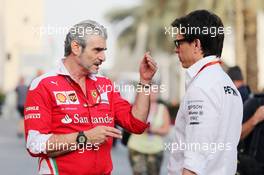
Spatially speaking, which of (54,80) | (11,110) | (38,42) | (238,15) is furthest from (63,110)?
(38,42)

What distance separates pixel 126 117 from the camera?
15.9 ft

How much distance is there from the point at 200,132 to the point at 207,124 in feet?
0.18

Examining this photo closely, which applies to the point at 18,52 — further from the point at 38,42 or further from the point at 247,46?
the point at 247,46

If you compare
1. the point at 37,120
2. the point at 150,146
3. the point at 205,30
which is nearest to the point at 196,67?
the point at 205,30

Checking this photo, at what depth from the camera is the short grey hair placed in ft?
15.0

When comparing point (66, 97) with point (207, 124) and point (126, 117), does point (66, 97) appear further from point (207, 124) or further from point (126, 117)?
point (207, 124)

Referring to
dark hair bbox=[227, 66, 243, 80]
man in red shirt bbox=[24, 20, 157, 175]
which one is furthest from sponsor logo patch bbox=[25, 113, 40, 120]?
dark hair bbox=[227, 66, 243, 80]

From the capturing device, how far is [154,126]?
960 centimetres

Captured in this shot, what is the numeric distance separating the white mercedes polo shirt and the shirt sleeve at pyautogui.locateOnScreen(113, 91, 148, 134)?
390 mm

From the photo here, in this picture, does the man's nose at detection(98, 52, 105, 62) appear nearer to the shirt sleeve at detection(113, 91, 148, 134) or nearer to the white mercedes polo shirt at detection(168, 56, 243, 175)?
the shirt sleeve at detection(113, 91, 148, 134)

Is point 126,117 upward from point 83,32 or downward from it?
downward

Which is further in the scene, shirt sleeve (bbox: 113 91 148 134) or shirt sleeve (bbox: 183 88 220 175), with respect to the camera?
shirt sleeve (bbox: 113 91 148 134)

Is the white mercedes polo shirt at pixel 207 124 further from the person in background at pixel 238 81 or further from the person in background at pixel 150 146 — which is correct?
the person in background at pixel 150 146

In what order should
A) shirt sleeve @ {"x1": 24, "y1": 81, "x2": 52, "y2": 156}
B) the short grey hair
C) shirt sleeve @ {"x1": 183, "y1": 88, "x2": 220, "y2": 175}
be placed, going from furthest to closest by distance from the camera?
the short grey hair, shirt sleeve @ {"x1": 24, "y1": 81, "x2": 52, "y2": 156}, shirt sleeve @ {"x1": 183, "y1": 88, "x2": 220, "y2": 175}
